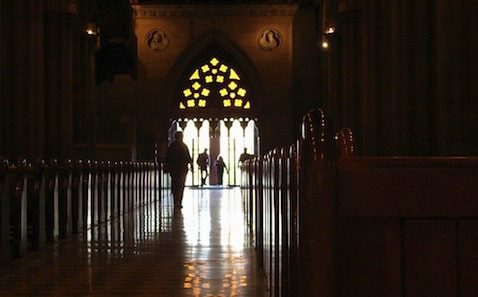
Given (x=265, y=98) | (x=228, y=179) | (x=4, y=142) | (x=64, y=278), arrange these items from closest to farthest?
1. (x=64, y=278)
2. (x=4, y=142)
3. (x=265, y=98)
4. (x=228, y=179)

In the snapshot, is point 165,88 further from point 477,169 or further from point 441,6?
point 477,169

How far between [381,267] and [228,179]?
28.1 m

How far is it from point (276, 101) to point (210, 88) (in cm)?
253

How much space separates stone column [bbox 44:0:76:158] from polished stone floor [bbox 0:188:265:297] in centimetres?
785

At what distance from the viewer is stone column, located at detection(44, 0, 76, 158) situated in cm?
1869

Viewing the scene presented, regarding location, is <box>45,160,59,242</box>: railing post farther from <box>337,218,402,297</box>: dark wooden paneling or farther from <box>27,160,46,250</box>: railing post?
<box>337,218,402,297</box>: dark wooden paneling

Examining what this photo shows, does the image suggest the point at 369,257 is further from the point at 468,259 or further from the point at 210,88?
the point at 210,88

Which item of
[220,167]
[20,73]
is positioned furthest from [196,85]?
[20,73]

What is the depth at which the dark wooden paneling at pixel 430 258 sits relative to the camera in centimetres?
286

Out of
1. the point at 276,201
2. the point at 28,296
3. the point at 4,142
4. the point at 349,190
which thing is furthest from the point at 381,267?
the point at 4,142

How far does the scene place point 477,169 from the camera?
2.79m

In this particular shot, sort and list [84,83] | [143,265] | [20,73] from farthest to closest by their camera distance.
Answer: [84,83] < [20,73] < [143,265]

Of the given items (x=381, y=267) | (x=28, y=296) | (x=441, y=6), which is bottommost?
(x=28, y=296)

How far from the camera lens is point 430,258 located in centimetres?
287
